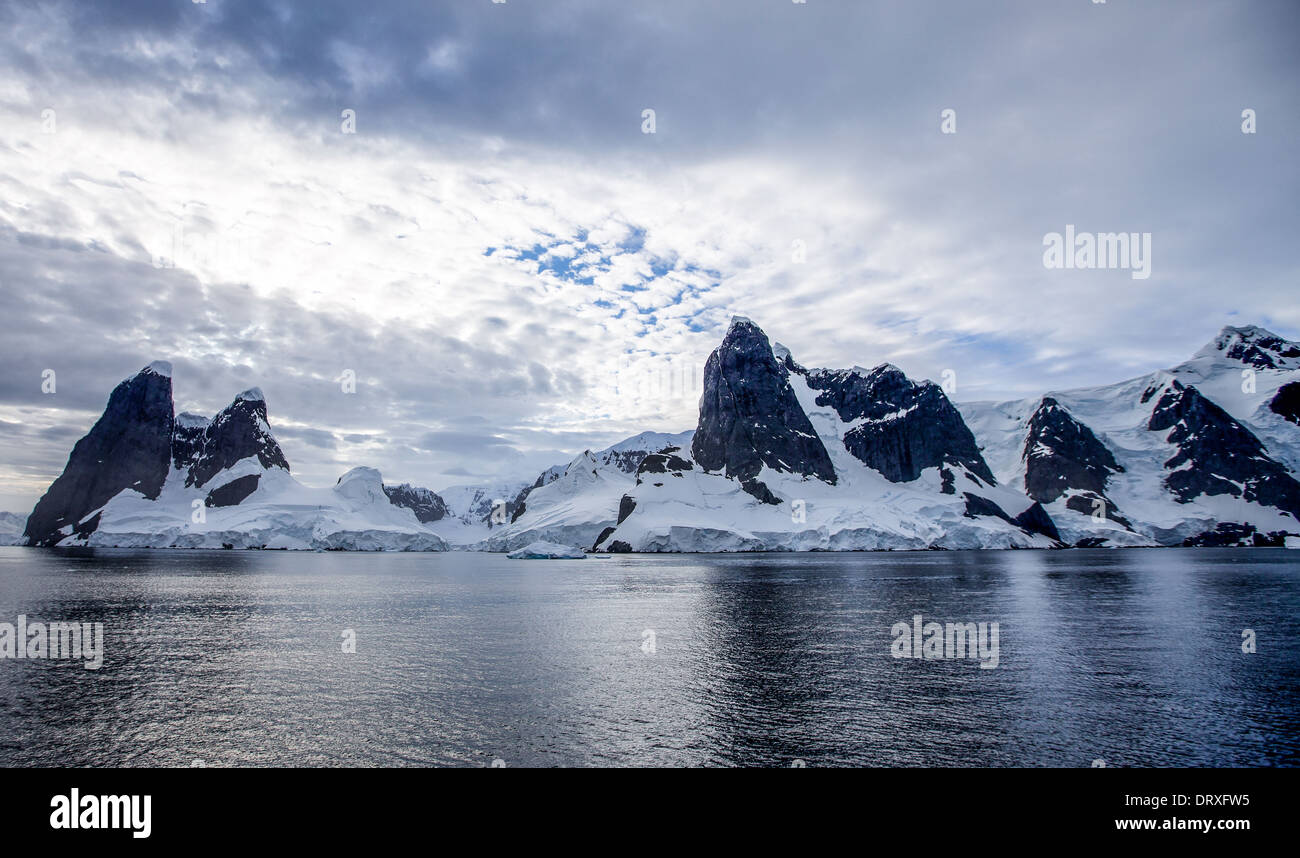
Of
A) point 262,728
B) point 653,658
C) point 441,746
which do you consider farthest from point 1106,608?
point 262,728

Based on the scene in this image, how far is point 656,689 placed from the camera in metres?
30.1

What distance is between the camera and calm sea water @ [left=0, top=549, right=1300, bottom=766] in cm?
2222

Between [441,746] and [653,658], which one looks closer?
[441,746]

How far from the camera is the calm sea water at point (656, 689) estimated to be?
22.2m

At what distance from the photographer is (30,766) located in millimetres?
20906

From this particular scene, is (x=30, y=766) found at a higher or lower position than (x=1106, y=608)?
higher
